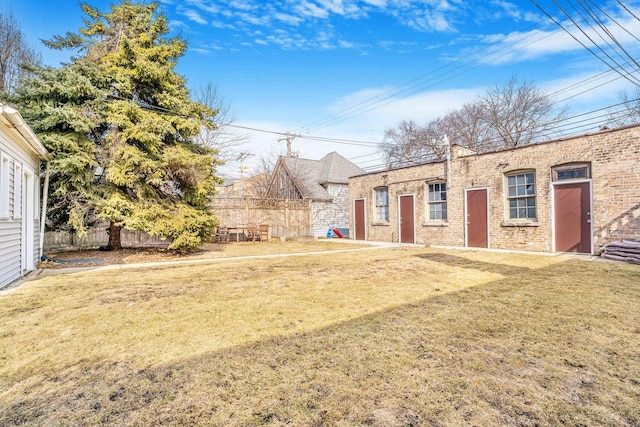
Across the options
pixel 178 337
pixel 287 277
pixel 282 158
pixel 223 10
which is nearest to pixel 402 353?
pixel 178 337

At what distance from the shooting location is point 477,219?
1186 cm

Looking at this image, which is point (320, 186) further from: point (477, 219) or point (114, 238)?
point (114, 238)

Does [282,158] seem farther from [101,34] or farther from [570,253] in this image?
[570,253]

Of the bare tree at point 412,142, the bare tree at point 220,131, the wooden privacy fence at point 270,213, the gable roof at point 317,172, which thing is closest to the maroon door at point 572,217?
the wooden privacy fence at point 270,213

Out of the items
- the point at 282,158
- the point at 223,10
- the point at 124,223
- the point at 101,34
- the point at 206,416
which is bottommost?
the point at 206,416

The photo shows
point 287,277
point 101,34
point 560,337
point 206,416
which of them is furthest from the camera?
point 101,34

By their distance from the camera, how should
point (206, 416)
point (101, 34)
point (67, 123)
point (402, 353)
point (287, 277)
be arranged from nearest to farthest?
point (206, 416)
point (402, 353)
point (287, 277)
point (67, 123)
point (101, 34)

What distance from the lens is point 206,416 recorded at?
1934 mm

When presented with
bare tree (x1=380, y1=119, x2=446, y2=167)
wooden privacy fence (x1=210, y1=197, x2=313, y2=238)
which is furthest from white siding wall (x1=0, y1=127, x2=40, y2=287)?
bare tree (x1=380, y1=119, x2=446, y2=167)

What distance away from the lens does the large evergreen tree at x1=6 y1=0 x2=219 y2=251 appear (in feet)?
29.3

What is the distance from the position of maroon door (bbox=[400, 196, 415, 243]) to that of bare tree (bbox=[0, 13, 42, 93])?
676 inches

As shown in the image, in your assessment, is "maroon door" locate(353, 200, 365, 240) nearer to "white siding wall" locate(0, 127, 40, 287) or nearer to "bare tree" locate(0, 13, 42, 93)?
"white siding wall" locate(0, 127, 40, 287)

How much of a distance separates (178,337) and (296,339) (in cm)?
116

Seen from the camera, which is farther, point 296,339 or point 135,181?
point 135,181
